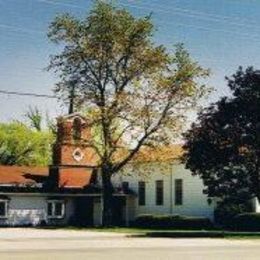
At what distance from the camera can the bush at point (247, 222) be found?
52356 millimetres

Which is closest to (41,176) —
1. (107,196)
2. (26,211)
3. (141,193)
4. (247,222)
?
(26,211)

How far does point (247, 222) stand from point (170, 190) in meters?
11.2

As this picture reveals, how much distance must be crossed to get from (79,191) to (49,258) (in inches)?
1652

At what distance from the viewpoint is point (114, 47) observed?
186ft

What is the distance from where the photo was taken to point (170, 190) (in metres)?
63.1

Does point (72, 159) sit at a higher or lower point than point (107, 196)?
higher

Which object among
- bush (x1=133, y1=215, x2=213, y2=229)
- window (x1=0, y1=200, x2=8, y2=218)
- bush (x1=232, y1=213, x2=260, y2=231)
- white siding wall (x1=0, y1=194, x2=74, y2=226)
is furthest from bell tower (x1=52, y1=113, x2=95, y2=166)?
bush (x1=232, y1=213, x2=260, y2=231)

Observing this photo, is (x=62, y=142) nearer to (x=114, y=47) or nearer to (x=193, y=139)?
(x=114, y=47)

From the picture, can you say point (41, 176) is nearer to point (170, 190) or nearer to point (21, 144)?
point (170, 190)

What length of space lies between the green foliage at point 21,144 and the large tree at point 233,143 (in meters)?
46.0

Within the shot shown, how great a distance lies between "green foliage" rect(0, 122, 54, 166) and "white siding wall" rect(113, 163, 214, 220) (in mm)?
23353

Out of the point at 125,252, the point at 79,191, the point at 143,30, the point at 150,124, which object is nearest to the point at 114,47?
the point at 143,30

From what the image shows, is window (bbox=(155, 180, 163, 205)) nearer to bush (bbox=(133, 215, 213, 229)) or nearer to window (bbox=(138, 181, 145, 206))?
window (bbox=(138, 181, 145, 206))

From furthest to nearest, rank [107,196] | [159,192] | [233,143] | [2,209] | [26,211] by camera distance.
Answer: [159,192]
[26,211]
[2,209]
[107,196]
[233,143]
